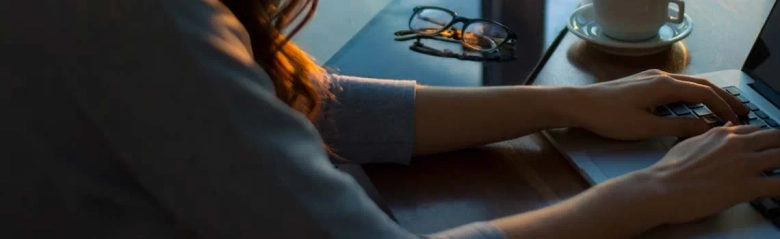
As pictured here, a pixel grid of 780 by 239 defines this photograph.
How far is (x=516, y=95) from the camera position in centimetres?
87

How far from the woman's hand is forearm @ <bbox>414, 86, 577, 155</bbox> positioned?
21 millimetres

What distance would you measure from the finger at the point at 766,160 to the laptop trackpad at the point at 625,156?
91mm

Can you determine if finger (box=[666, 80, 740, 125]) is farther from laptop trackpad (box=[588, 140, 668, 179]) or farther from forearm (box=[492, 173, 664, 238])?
forearm (box=[492, 173, 664, 238])

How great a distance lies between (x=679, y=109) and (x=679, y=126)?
0.04 meters

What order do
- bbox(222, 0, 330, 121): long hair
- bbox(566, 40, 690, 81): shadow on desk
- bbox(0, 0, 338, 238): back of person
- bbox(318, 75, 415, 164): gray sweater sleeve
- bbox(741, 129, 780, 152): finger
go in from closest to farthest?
1. bbox(0, 0, 338, 238): back of person
2. bbox(222, 0, 330, 121): long hair
3. bbox(741, 129, 780, 152): finger
4. bbox(318, 75, 415, 164): gray sweater sleeve
5. bbox(566, 40, 690, 81): shadow on desk

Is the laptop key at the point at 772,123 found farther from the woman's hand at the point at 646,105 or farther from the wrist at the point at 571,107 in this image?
the wrist at the point at 571,107

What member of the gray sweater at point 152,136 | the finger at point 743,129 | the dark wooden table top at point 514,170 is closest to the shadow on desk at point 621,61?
the dark wooden table top at point 514,170

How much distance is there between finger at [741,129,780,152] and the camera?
2.40ft

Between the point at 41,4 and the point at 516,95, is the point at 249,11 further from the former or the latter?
the point at 516,95

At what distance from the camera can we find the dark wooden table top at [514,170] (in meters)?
0.73

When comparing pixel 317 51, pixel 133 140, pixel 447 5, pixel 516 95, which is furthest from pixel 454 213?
pixel 317 51

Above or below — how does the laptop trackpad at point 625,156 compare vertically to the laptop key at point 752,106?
below

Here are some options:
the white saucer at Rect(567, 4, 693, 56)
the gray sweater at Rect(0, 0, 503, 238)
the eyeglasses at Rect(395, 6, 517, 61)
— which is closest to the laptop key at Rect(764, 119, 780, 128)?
the white saucer at Rect(567, 4, 693, 56)

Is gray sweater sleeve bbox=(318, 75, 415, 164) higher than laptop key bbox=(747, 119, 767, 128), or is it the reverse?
laptop key bbox=(747, 119, 767, 128)
